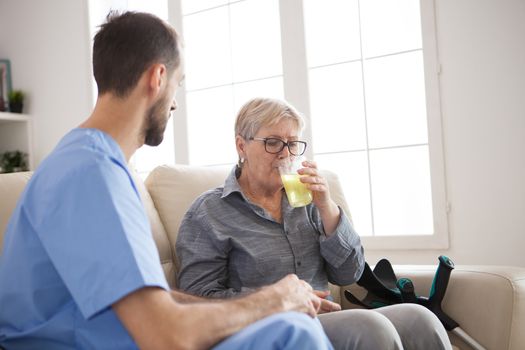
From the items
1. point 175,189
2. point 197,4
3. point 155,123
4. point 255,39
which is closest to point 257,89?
point 255,39

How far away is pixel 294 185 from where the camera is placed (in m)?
1.69

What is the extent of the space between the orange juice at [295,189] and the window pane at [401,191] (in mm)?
1378

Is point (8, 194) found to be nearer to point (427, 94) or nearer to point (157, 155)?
point (427, 94)

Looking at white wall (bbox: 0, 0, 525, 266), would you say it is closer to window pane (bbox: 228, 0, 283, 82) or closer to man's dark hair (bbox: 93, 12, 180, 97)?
window pane (bbox: 228, 0, 283, 82)

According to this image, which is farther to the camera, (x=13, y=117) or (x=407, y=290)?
(x=13, y=117)

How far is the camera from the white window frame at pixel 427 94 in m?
2.81

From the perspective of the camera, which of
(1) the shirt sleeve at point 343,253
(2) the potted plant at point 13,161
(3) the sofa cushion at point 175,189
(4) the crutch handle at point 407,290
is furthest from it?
(2) the potted plant at point 13,161

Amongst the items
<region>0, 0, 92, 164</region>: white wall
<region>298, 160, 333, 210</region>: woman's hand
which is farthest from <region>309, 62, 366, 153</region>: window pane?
<region>0, 0, 92, 164</region>: white wall

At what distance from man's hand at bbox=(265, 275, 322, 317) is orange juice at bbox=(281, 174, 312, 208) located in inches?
20.1

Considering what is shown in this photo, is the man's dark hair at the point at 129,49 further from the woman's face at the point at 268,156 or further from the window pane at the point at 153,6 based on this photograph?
the window pane at the point at 153,6

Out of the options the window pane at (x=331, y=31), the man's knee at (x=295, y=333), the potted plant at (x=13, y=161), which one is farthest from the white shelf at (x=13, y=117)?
the man's knee at (x=295, y=333)

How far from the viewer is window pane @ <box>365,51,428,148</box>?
2918mm

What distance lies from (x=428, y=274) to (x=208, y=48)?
2.25m

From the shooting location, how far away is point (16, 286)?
1034mm
